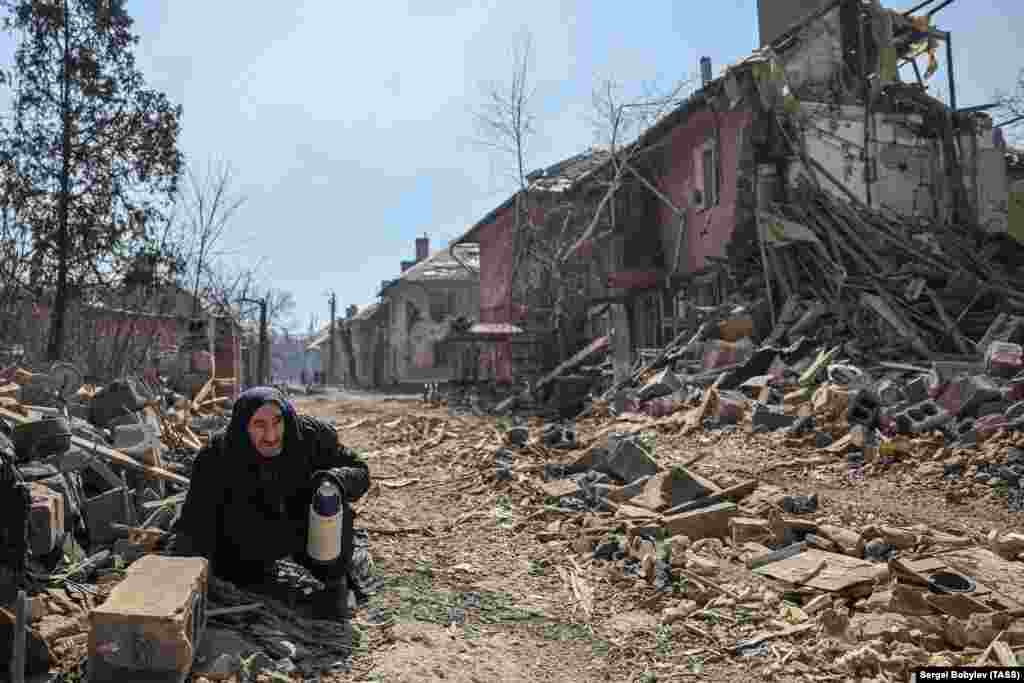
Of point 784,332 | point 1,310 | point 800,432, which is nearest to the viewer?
point 800,432

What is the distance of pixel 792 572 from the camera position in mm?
4379

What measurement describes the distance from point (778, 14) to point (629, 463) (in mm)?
14764

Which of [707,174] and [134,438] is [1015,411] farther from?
[707,174]

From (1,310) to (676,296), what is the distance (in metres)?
13.5

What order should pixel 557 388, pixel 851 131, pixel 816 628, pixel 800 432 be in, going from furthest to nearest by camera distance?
pixel 557 388 < pixel 851 131 < pixel 800 432 < pixel 816 628

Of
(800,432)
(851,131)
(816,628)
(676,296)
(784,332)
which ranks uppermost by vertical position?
(851,131)

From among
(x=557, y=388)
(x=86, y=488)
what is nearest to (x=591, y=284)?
(x=557, y=388)

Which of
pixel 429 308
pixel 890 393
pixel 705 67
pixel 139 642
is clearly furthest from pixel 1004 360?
pixel 429 308

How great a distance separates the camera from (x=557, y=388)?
16141 mm

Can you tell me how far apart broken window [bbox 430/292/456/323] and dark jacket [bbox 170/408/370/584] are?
111ft

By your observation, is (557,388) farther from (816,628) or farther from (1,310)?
(816,628)

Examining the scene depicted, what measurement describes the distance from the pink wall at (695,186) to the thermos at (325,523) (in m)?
12.7

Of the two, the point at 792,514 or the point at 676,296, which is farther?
the point at 676,296

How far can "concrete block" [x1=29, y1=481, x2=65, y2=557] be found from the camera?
3646mm
